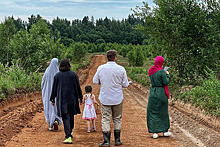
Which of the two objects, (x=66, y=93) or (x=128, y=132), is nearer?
(x=66, y=93)

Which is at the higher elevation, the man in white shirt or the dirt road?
the man in white shirt

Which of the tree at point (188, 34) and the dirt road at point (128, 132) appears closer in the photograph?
the dirt road at point (128, 132)

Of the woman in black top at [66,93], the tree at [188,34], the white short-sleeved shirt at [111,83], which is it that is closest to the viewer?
the white short-sleeved shirt at [111,83]

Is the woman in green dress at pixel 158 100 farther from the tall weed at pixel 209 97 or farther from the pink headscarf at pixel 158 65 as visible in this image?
the tall weed at pixel 209 97

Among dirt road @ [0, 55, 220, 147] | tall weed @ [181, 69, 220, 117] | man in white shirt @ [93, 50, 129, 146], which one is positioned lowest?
dirt road @ [0, 55, 220, 147]

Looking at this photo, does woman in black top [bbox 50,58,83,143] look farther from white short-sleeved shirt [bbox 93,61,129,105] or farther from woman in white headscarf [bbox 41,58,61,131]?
woman in white headscarf [bbox 41,58,61,131]

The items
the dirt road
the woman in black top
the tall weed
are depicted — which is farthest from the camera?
the tall weed

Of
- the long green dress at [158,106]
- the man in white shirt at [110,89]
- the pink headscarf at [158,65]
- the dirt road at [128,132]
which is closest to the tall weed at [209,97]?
Answer: the dirt road at [128,132]

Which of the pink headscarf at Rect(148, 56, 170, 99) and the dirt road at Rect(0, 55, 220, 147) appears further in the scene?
the pink headscarf at Rect(148, 56, 170, 99)

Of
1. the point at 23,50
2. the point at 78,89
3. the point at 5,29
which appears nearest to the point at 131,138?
the point at 78,89

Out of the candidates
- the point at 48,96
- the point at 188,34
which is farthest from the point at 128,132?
the point at 188,34

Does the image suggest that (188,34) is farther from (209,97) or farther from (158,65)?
(158,65)

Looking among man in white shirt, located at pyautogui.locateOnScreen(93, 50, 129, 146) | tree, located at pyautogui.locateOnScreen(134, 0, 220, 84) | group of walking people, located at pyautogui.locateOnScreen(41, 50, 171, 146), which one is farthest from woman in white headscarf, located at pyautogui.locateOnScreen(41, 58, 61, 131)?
tree, located at pyautogui.locateOnScreen(134, 0, 220, 84)

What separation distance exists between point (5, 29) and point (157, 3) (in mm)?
27423
